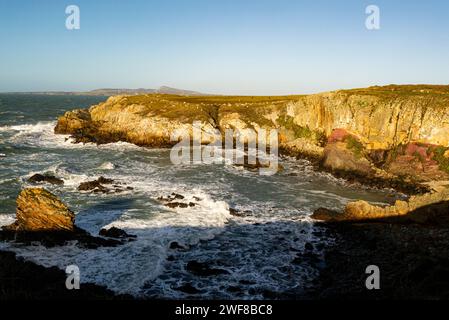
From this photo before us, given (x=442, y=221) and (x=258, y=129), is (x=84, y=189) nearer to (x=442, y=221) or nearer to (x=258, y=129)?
(x=442, y=221)

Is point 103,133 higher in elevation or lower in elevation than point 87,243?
higher

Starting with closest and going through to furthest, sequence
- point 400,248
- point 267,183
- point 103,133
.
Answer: point 400,248 → point 267,183 → point 103,133

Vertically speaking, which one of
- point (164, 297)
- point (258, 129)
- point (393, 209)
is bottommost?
point (164, 297)

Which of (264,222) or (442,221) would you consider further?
(264,222)

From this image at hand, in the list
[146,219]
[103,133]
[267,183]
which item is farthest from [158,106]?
[146,219]
